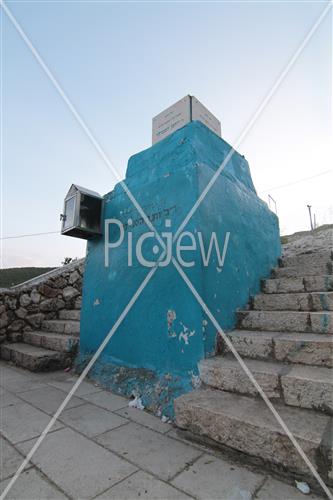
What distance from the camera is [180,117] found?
3.17 meters

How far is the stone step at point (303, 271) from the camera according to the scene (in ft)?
10.1

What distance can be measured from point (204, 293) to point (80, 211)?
1991 millimetres

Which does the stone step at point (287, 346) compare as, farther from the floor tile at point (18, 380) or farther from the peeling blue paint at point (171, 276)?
the floor tile at point (18, 380)

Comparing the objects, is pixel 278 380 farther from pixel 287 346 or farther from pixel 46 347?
pixel 46 347

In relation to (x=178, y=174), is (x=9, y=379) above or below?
below

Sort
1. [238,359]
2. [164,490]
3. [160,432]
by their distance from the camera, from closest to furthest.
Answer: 1. [164,490]
2. [160,432]
3. [238,359]

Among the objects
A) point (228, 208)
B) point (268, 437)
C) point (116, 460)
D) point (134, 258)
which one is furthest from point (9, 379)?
point (228, 208)

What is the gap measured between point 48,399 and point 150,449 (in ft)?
4.37

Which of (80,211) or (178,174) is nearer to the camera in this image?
(178,174)

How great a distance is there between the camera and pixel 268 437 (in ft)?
4.43

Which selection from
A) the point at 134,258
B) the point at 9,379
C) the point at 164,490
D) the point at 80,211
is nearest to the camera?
the point at 164,490

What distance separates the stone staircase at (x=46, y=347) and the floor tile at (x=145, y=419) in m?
1.64

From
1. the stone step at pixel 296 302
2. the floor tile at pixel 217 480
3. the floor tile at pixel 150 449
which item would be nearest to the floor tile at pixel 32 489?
the floor tile at pixel 150 449

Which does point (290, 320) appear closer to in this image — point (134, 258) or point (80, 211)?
point (134, 258)
